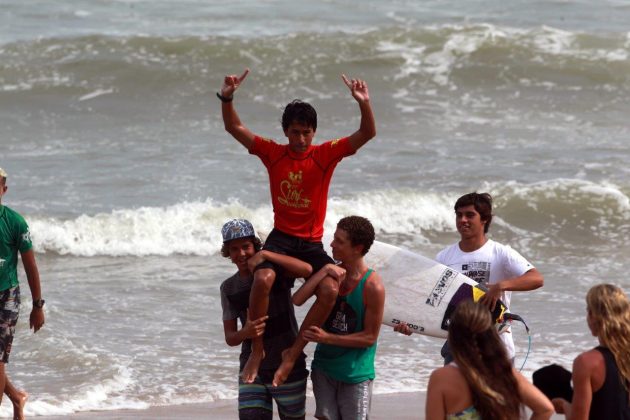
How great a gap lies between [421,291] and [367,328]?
106cm

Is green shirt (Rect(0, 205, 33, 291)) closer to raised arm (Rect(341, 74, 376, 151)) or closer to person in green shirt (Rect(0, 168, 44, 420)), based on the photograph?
person in green shirt (Rect(0, 168, 44, 420))

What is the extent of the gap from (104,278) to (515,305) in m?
4.05

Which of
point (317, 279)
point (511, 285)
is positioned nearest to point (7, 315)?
point (317, 279)

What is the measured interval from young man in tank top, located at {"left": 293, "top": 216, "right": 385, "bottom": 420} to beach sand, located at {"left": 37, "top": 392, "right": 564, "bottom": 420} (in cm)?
178

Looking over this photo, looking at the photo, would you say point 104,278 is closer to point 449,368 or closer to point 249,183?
point 249,183

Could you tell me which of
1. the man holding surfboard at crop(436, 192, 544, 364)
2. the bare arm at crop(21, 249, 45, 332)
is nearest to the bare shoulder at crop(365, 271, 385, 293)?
the man holding surfboard at crop(436, 192, 544, 364)

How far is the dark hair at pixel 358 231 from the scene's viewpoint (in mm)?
4898

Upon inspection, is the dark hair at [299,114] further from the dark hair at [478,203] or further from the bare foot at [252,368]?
the bare foot at [252,368]

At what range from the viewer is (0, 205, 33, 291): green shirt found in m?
6.02

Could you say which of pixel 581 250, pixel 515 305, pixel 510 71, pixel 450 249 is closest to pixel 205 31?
pixel 510 71

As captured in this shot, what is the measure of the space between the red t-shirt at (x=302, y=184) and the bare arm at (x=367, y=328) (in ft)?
1.85

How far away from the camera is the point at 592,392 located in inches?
157

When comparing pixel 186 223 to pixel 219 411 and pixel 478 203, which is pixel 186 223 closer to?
pixel 219 411

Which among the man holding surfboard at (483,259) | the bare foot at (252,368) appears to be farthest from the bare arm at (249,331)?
the man holding surfboard at (483,259)
